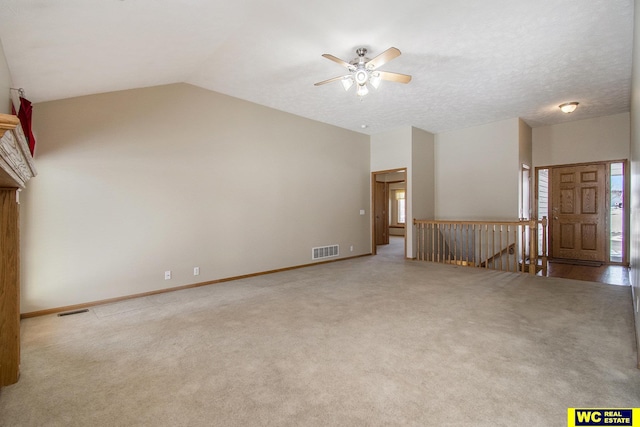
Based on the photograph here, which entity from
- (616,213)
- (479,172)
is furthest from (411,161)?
(616,213)

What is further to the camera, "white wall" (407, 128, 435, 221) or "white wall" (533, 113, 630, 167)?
"white wall" (407, 128, 435, 221)

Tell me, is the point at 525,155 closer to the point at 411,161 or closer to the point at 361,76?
the point at 411,161

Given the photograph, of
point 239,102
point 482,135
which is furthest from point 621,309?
point 239,102

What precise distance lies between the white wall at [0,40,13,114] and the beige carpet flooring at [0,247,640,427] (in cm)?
212

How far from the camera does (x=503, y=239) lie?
21.2 feet

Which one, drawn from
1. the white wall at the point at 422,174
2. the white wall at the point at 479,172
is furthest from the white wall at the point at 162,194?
the white wall at the point at 479,172

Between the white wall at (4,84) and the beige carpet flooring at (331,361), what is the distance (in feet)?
6.96

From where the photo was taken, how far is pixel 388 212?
9945mm

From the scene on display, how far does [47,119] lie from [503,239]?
8.03 metres

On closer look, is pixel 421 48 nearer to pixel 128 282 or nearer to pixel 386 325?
pixel 386 325

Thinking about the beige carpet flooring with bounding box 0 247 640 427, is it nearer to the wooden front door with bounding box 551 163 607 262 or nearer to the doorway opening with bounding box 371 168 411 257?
the wooden front door with bounding box 551 163 607 262

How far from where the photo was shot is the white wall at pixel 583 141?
5.95 meters

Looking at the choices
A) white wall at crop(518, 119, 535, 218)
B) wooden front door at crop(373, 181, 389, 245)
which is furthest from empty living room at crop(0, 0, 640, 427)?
wooden front door at crop(373, 181, 389, 245)

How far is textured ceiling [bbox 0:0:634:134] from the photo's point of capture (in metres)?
2.39
